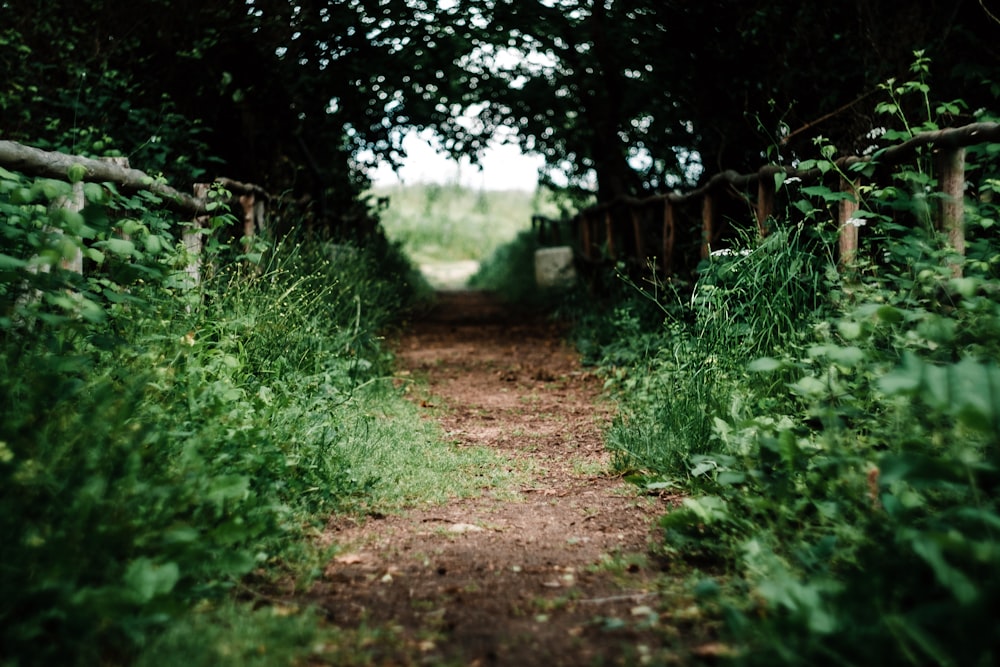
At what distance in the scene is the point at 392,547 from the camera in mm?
2684

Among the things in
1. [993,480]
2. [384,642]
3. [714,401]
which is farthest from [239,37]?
Answer: [993,480]

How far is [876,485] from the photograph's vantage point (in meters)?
2.28

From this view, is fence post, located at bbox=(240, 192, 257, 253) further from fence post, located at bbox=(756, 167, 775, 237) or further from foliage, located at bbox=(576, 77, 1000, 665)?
fence post, located at bbox=(756, 167, 775, 237)

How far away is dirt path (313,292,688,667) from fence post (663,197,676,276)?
276cm

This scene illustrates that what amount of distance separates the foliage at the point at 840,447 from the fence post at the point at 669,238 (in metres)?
2.54

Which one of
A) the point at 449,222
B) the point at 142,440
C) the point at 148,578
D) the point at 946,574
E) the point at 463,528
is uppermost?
the point at 449,222

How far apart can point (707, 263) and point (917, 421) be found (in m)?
2.46

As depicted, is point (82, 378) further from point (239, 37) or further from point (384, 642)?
point (239, 37)

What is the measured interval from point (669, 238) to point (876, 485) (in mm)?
5044

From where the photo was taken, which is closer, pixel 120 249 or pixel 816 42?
pixel 120 249

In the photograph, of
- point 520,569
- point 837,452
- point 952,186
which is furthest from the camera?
point 952,186

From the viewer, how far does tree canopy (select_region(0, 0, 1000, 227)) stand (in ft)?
20.3

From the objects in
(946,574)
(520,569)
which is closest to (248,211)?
(520,569)

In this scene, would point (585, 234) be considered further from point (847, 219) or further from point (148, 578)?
point (148, 578)
